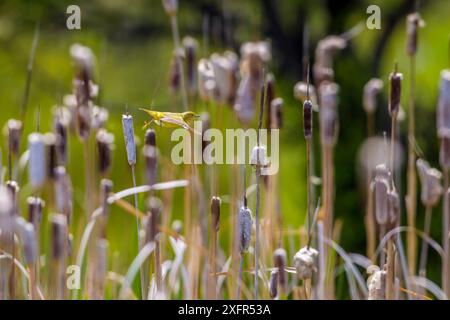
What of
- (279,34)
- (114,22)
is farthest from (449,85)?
(114,22)

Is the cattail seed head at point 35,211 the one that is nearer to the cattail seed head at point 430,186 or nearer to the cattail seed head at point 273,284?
the cattail seed head at point 273,284

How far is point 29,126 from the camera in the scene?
539 centimetres

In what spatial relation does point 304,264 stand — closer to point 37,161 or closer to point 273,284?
point 273,284

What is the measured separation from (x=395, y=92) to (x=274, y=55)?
3283 millimetres

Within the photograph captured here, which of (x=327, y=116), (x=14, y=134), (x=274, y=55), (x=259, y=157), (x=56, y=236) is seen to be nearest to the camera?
(x=56, y=236)

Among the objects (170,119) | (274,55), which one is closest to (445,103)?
(170,119)

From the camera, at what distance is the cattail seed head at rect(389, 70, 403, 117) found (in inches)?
31.9

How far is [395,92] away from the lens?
2.67 feet

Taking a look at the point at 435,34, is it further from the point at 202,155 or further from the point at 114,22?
the point at 202,155

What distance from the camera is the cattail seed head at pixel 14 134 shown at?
0.81m

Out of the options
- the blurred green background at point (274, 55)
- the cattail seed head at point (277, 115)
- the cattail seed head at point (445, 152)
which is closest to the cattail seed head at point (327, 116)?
the cattail seed head at point (277, 115)

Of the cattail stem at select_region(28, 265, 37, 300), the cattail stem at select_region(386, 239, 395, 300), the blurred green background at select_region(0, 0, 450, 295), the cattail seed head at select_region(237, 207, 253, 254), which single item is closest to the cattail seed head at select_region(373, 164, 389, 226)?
the cattail stem at select_region(386, 239, 395, 300)

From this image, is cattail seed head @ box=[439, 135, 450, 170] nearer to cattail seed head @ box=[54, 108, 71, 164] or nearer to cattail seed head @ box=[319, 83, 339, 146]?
cattail seed head @ box=[319, 83, 339, 146]
